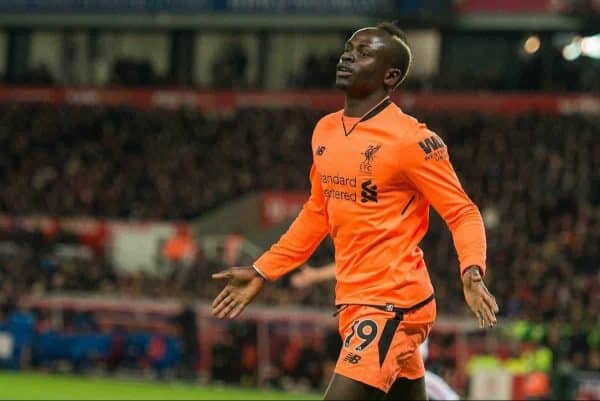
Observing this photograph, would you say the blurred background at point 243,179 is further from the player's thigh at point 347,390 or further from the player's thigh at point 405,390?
the player's thigh at point 347,390

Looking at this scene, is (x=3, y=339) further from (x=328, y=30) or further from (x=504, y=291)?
(x=328, y=30)

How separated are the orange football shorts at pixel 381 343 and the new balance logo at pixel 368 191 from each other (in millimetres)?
484

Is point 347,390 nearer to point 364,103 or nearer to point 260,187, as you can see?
point 364,103

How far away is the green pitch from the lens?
18.1m

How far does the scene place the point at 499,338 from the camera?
19.7 m

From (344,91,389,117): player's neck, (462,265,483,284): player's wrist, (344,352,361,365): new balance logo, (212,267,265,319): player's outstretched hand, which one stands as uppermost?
(344,91,389,117): player's neck

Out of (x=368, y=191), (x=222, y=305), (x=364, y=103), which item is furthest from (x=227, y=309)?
(x=364, y=103)

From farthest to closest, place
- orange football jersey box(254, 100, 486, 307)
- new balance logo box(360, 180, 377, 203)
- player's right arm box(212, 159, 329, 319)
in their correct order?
player's right arm box(212, 159, 329, 319), new balance logo box(360, 180, 377, 203), orange football jersey box(254, 100, 486, 307)

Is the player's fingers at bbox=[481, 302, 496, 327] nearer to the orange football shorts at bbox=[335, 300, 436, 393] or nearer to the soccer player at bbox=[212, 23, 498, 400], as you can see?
the soccer player at bbox=[212, 23, 498, 400]

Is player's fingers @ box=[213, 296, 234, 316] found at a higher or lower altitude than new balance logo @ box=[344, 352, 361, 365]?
higher

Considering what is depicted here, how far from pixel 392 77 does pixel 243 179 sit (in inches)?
1045

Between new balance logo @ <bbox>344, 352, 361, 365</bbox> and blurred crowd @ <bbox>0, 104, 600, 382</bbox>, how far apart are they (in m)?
14.4

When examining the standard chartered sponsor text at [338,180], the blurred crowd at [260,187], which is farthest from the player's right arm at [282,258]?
the blurred crowd at [260,187]

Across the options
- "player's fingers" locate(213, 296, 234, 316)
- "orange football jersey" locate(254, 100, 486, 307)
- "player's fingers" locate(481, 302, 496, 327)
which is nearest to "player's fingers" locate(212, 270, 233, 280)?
"player's fingers" locate(213, 296, 234, 316)
